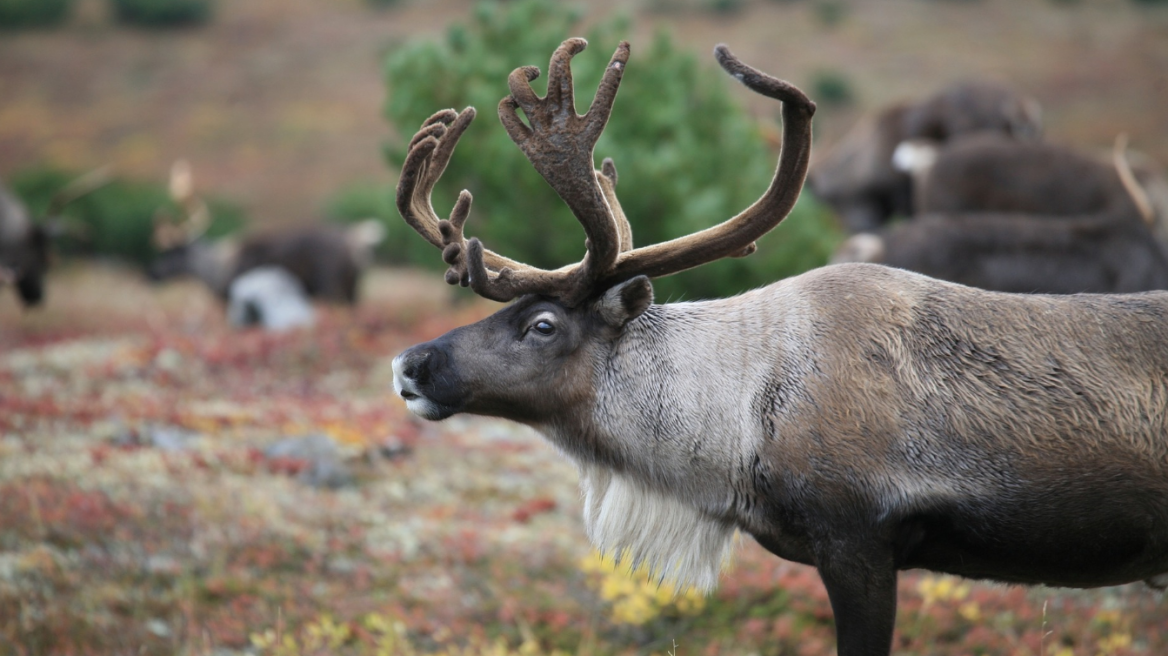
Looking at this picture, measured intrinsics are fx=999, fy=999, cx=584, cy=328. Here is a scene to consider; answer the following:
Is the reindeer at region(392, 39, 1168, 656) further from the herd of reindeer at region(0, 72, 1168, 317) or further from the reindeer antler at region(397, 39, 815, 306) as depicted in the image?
the herd of reindeer at region(0, 72, 1168, 317)

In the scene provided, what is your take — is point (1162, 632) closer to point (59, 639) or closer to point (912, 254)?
point (912, 254)

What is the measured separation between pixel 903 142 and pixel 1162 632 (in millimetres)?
9583

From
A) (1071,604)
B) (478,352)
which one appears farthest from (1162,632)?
(478,352)

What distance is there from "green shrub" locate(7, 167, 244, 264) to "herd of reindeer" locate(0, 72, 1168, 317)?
12.6 feet

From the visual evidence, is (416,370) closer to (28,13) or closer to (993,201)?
(993,201)

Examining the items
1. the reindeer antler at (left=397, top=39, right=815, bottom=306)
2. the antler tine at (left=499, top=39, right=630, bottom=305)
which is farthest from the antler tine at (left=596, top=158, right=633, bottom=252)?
the antler tine at (left=499, top=39, right=630, bottom=305)

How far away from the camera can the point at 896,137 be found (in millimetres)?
13211

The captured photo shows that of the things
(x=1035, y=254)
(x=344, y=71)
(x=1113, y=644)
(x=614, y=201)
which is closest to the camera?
(x=614, y=201)

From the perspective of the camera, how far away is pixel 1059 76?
31922 millimetres

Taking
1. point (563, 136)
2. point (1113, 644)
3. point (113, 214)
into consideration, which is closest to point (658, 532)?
point (563, 136)

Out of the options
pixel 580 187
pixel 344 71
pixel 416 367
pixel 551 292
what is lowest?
pixel 344 71

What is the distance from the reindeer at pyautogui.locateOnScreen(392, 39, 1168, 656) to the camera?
9.48ft

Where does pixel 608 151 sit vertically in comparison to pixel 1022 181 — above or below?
below

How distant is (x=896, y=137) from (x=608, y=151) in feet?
15.9
